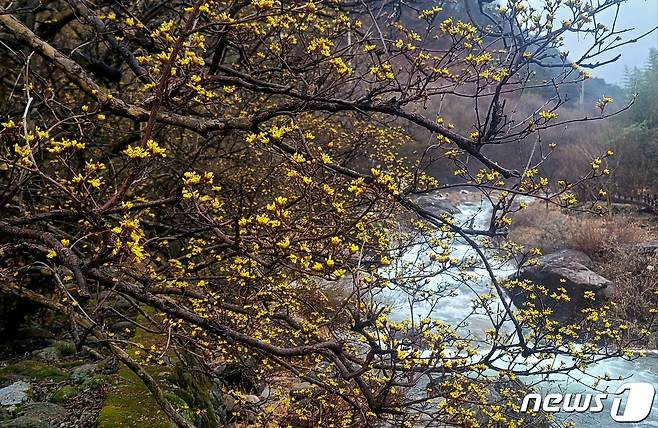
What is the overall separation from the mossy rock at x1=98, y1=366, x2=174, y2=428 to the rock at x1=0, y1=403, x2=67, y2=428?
31 cm

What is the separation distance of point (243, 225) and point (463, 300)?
12933 mm

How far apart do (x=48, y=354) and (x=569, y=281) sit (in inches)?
479

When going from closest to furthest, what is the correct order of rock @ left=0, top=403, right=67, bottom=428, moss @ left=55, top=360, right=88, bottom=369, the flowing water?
rock @ left=0, top=403, right=67, bottom=428
moss @ left=55, top=360, right=88, bottom=369
the flowing water

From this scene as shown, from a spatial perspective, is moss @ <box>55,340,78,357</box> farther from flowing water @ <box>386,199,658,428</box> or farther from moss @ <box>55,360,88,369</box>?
flowing water @ <box>386,199,658,428</box>

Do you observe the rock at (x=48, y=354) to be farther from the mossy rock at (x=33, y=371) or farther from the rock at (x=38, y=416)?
the rock at (x=38, y=416)

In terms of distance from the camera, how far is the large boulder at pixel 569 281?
511 inches

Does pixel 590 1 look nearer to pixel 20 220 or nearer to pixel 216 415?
pixel 20 220

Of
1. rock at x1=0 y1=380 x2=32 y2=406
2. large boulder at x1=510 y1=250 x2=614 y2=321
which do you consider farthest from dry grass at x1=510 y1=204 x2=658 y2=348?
rock at x1=0 y1=380 x2=32 y2=406

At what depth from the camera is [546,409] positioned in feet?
19.6

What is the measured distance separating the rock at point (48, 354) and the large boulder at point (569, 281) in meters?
10.0

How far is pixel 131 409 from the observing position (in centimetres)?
390

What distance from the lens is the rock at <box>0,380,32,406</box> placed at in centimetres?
391

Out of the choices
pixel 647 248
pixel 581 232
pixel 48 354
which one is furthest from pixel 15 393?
pixel 581 232

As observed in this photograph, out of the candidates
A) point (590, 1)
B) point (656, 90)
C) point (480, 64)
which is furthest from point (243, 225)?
point (656, 90)
